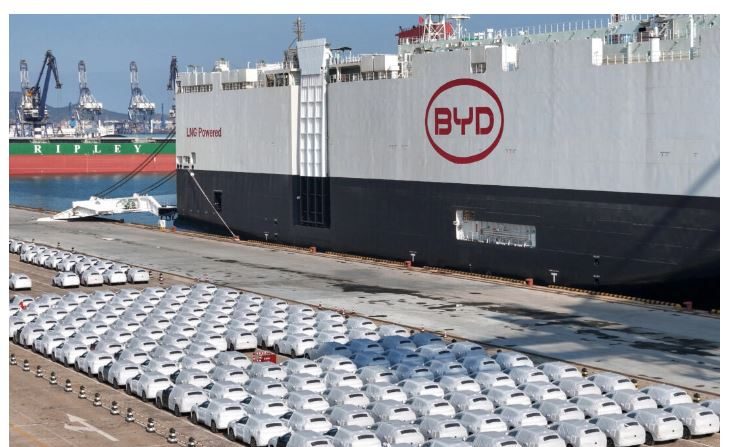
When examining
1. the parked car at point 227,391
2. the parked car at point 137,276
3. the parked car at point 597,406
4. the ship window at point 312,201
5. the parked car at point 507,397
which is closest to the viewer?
the parked car at point 597,406

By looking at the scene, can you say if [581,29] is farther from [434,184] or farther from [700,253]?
[700,253]

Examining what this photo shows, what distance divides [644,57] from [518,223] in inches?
546

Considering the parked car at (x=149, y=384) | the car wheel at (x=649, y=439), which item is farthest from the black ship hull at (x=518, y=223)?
the parked car at (x=149, y=384)

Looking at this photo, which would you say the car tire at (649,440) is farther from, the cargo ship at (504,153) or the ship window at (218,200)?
the ship window at (218,200)

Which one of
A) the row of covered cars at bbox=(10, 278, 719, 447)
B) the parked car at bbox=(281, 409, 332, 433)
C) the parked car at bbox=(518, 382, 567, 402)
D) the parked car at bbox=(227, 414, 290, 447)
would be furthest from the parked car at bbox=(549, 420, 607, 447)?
the parked car at bbox=(227, 414, 290, 447)

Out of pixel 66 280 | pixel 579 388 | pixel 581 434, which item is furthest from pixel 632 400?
pixel 66 280

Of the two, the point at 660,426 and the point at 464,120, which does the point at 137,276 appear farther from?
the point at 660,426

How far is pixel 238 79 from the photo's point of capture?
109375 mm

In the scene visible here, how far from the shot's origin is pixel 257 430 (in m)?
37.6

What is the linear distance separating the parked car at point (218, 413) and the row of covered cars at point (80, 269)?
39.8 m

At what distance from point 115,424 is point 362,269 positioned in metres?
45.5

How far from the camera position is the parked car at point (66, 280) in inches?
3083

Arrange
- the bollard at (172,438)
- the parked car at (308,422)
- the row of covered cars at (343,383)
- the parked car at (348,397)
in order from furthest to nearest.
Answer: the parked car at (348,397) → the bollard at (172,438) → the parked car at (308,422) → the row of covered cars at (343,383)

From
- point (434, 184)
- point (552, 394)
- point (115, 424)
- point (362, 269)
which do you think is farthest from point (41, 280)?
point (552, 394)
